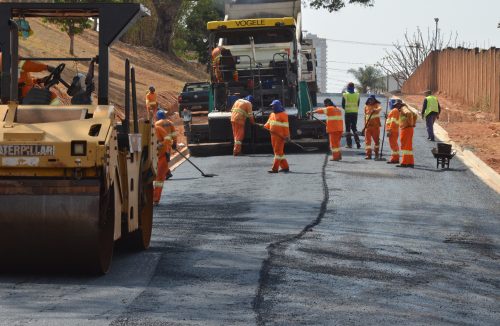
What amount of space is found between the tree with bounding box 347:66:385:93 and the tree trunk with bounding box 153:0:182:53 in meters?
56.7

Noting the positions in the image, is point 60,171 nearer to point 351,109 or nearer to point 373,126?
point 373,126

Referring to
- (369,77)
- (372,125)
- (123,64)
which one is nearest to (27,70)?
(372,125)

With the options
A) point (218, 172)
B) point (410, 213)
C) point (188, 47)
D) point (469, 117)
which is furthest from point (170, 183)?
point (188, 47)

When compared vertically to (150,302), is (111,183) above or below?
above

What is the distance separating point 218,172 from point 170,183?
173 cm

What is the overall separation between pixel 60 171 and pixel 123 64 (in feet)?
144

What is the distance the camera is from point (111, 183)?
1031 centimetres

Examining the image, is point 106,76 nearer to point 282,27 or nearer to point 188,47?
point 282,27

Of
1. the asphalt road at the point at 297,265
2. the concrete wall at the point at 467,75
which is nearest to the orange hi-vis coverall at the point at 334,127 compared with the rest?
the asphalt road at the point at 297,265

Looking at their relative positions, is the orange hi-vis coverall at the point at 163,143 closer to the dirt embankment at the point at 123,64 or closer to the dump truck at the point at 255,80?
the dump truck at the point at 255,80

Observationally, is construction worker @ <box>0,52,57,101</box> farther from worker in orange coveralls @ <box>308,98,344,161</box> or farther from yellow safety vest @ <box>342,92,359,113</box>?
yellow safety vest @ <box>342,92,359,113</box>

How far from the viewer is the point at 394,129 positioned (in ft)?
84.6

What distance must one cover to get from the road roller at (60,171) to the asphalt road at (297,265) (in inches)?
12.5

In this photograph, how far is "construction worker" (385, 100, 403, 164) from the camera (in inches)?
999
